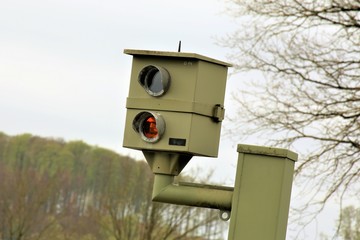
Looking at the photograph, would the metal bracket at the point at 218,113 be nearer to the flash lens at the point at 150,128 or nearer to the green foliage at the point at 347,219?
the flash lens at the point at 150,128

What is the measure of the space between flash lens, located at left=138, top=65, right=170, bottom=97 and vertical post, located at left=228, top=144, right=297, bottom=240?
1.45ft

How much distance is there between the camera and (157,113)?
5.32 meters

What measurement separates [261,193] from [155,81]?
69 centimetres

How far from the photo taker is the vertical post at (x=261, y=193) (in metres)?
5.04

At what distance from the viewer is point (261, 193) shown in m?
5.08

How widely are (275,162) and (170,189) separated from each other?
559 millimetres

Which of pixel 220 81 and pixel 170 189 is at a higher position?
pixel 220 81

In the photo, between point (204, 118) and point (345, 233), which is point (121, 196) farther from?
point (204, 118)

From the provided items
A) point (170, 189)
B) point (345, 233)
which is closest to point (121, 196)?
point (345, 233)

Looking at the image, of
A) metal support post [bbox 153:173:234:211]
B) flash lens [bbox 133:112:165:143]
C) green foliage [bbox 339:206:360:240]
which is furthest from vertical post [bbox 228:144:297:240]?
green foliage [bbox 339:206:360:240]

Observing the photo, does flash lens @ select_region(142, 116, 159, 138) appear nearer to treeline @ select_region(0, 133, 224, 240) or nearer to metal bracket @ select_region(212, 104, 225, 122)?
metal bracket @ select_region(212, 104, 225, 122)

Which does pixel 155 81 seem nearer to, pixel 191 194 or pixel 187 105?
pixel 187 105

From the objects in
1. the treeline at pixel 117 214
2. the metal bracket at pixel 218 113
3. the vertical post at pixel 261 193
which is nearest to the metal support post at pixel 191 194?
the vertical post at pixel 261 193

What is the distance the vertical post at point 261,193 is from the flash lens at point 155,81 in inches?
17.4
